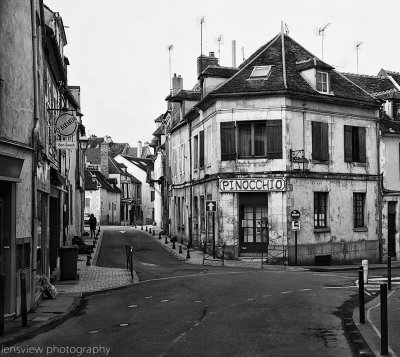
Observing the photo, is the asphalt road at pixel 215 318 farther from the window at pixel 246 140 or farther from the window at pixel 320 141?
the window at pixel 320 141

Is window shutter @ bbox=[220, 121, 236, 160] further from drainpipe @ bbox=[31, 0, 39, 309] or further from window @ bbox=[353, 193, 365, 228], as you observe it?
drainpipe @ bbox=[31, 0, 39, 309]

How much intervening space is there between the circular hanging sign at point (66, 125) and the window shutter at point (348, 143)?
1626 centimetres

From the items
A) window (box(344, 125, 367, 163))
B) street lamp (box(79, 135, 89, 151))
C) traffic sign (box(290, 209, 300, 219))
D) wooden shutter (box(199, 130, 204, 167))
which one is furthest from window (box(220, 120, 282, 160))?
street lamp (box(79, 135, 89, 151))

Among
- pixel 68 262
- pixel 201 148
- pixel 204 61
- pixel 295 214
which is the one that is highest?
pixel 204 61

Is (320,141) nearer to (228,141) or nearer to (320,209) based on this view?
(320,209)

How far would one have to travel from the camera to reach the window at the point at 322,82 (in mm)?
27953

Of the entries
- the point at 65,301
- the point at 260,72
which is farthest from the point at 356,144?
the point at 65,301

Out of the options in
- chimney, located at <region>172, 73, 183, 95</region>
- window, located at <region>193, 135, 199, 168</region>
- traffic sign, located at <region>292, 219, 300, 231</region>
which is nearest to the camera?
traffic sign, located at <region>292, 219, 300, 231</region>

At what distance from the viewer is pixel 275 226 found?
85.9 ft

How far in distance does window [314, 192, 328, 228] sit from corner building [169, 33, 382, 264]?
0.05 metres

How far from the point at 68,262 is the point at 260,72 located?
1437 cm

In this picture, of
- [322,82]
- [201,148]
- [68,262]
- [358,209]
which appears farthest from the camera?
[201,148]

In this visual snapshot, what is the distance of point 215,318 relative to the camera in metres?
11.5

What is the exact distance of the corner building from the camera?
26.5 m
